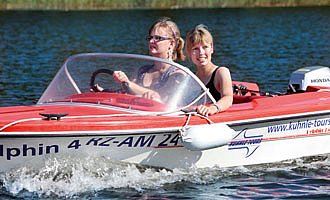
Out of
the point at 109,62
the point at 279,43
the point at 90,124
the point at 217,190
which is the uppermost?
the point at 279,43

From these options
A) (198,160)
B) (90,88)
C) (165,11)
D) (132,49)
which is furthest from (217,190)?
(165,11)

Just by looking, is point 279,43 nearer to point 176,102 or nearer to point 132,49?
point 132,49

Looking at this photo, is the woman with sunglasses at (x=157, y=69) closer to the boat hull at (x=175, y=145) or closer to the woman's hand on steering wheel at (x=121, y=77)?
the woman's hand on steering wheel at (x=121, y=77)

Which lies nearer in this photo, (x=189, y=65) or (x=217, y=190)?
(x=217, y=190)

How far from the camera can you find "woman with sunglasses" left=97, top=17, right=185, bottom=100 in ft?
29.7

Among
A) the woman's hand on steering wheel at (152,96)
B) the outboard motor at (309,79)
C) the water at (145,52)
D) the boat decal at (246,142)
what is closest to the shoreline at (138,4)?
the water at (145,52)

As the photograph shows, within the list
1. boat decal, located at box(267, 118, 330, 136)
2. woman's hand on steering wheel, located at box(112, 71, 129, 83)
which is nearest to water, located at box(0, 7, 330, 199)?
boat decal, located at box(267, 118, 330, 136)

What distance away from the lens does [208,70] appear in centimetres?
956

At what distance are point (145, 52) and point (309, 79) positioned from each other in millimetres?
15686

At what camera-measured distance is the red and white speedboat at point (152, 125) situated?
835 centimetres

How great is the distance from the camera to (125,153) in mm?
8711

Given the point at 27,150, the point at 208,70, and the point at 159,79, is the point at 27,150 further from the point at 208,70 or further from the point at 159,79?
the point at 208,70

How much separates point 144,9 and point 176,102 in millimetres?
39000

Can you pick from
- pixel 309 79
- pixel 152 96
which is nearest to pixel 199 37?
pixel 152 96
